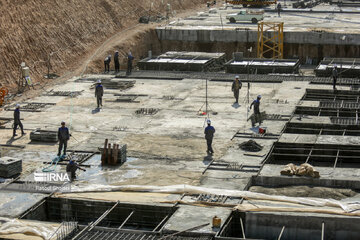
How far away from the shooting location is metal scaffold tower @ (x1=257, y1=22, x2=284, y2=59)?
45594 millimetres

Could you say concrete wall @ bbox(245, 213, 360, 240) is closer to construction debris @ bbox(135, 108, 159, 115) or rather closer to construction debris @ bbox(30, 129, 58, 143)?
construction debris @ bbox(30, 129, 58, 143)

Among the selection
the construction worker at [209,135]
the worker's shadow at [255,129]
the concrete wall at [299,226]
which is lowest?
the concrete wall at [299,226]

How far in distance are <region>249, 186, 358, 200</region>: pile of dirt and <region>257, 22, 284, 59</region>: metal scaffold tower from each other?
2604 cm

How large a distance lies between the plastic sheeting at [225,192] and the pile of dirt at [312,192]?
0.91 metres

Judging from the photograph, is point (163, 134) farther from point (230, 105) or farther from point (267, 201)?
point (267, 201)

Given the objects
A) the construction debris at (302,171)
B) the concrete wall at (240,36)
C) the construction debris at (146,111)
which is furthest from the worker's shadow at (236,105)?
the concrete wall at (240,36)

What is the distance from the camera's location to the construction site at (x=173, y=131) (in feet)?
59.4

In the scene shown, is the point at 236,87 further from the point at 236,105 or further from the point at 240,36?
the point at 240,36

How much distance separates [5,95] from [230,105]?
11.8 meters

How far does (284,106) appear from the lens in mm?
30625

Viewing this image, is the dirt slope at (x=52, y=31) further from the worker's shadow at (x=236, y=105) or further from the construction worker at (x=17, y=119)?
the worker's shadow at (x=236, y=105)

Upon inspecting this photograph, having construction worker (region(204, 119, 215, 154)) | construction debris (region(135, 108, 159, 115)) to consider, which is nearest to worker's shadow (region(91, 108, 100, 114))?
construction debris (region(135, 108, 159, 115))

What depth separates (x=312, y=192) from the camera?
19.7 meters

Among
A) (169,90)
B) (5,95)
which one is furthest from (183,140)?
(5,95)
